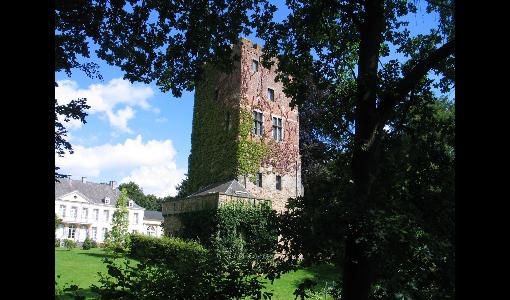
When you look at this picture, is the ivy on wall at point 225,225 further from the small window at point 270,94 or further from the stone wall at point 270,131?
the small window at point 270,94

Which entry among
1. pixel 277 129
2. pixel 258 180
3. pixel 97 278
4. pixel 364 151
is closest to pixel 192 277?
pixel 364 151

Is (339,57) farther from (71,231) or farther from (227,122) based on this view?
(71,231)

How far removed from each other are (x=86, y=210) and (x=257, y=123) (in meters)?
43.8

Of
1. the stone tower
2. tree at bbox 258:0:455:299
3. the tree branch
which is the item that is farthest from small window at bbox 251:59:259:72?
the tree branch

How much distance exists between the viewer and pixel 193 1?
6.82m

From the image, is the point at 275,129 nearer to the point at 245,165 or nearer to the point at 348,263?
the point at 245,165

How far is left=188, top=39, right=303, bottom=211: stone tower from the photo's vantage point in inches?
1058

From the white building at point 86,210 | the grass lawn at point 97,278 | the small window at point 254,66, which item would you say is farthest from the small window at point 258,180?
the white building at point 86,210

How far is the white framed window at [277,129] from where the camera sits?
2920cm

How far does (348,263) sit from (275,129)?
23.8 metres

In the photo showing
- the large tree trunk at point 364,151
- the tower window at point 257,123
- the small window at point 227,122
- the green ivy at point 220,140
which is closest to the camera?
the large tree trunk at point 364,151

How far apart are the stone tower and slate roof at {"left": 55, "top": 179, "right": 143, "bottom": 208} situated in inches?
1470

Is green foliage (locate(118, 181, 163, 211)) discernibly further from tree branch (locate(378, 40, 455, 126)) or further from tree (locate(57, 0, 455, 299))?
tree branch (locate(378, 40, 455, 126))

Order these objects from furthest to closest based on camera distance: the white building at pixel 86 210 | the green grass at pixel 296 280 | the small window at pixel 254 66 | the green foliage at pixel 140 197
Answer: the green foliage at pixel 140 197 → the white building at pixel 86 210 → the small window at pixel 254 66 → the green grass at pixel 296 280
